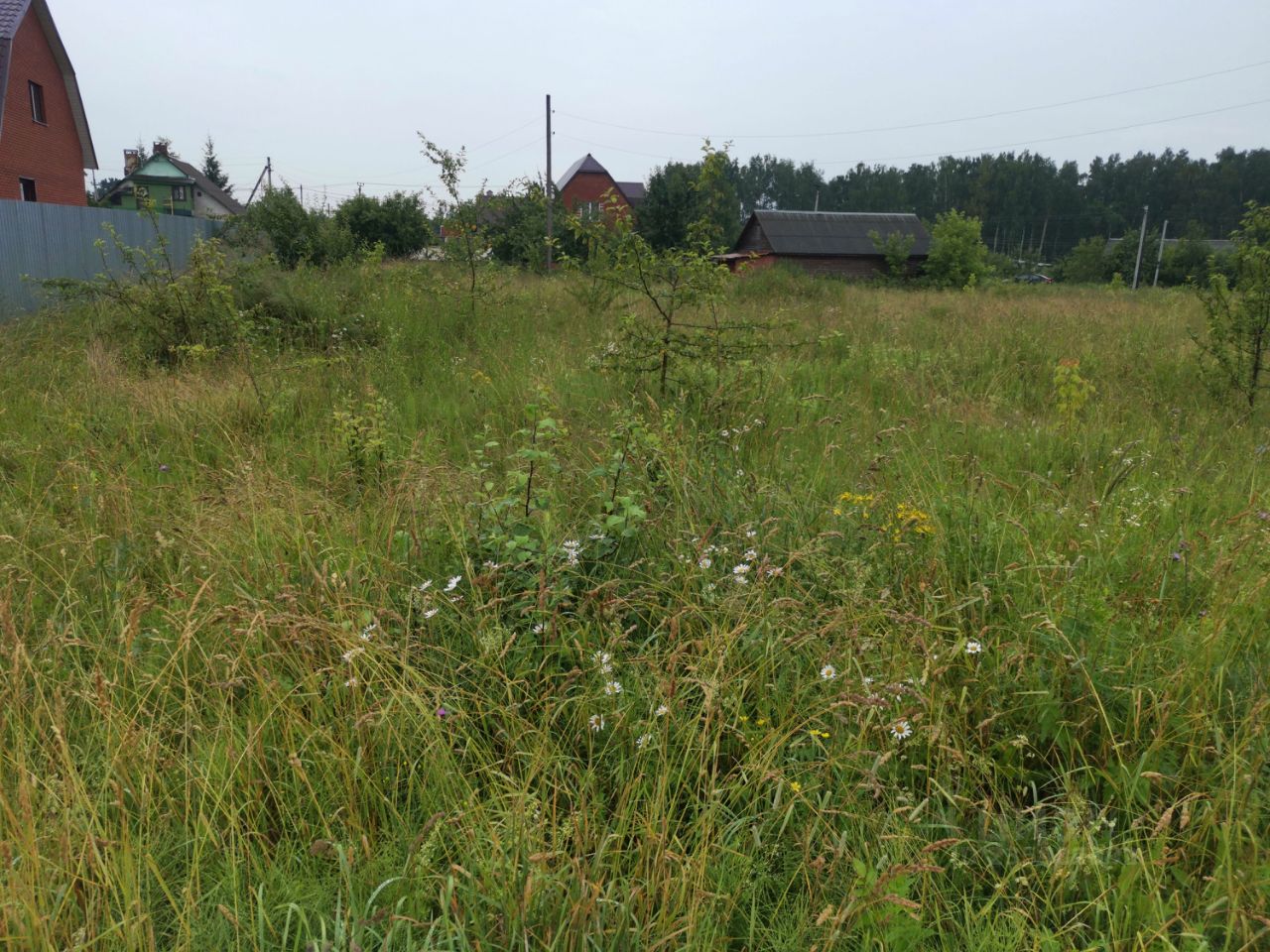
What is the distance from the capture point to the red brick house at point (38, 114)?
21.1 meters

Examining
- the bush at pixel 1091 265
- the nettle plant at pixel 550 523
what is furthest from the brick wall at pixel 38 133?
the bush at pixel 1091 265

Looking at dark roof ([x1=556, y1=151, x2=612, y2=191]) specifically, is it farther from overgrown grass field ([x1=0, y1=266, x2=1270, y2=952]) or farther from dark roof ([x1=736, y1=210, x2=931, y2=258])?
overgrown grass field ([x1=0, y1=266, x2=1270, y2=952])

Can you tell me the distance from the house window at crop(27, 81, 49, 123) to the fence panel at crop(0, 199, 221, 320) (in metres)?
14.2

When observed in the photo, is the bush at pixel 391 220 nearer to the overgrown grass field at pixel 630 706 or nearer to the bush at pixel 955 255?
the bush at pixel 955 255

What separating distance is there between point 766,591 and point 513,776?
1018mm

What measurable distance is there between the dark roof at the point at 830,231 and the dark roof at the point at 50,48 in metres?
27.5

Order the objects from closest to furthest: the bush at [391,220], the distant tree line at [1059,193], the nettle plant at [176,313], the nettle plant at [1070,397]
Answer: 1. the nettle plant at [1070,397]
2. the nettle plant at [176,313]
3. the bush at [391,220]
4. the distant tree line at [1059,193]

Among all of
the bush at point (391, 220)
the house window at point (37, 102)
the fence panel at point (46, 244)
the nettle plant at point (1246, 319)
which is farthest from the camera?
the bush at point (391, 220)

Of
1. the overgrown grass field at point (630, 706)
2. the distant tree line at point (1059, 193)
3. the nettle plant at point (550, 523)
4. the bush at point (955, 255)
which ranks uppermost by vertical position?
the distant tree line at point (1059, 193)

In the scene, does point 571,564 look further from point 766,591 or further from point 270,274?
point 270,274

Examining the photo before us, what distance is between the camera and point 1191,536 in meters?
3.00

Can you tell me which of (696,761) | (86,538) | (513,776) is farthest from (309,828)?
(86,538)

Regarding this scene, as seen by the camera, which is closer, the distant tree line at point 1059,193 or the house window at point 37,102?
the house window at point 37,102

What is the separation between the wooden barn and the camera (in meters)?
36.3
